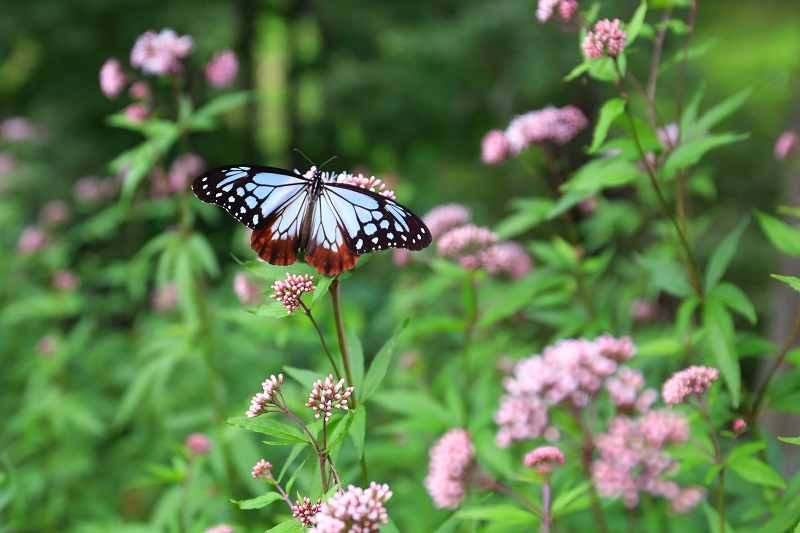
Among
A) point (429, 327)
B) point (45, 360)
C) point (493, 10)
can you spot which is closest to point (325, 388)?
point (429, 327)

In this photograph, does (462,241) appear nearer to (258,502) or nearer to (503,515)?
(503,515)

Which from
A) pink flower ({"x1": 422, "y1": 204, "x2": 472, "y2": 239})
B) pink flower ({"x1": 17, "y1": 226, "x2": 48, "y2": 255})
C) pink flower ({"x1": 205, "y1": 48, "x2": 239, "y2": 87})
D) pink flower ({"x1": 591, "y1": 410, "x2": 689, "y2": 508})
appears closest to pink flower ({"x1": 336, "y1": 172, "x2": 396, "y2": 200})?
pink flower ({"x1": 591, "y1": 410, "x2": 689, "y2": 508})

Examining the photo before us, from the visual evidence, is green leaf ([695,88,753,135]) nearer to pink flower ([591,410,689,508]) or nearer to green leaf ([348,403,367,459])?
pink flower ([591,410,689,508])

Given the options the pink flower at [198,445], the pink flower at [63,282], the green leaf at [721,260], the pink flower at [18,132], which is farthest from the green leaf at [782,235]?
the pink flower at [18,132]

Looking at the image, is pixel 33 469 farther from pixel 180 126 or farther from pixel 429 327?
pixel 429 327

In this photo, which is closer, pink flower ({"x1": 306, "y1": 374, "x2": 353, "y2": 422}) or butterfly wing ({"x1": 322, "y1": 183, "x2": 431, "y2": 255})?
pink flower ({"x1": 306, "y1": 374, "x2": 353, "y2": 422})

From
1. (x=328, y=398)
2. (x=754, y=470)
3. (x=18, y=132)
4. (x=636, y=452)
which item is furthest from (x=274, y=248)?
(x=18, y=132)
